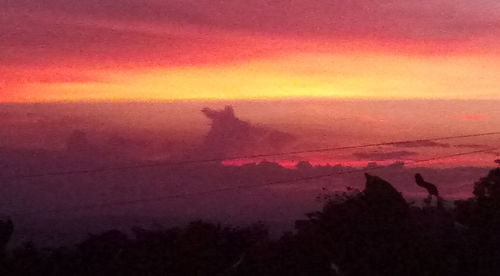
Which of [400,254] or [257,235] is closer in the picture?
[400,254]

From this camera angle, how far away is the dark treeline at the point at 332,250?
28.4 metres

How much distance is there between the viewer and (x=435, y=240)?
30.6 meters

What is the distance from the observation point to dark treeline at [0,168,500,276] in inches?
1120

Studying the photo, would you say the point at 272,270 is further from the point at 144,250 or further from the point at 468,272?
the point at 468,272

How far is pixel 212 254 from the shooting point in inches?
1141

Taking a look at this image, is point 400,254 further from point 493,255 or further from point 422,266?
point 493,255


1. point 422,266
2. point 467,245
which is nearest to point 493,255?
point 467,245

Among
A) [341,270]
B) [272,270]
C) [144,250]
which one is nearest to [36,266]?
[144,250]

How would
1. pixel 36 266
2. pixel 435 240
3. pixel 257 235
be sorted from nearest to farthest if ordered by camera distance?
pixel 36 266, pixel 435 240, pixel 257 235

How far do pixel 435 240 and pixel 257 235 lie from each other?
32.7 ft

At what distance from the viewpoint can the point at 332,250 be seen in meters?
30.0

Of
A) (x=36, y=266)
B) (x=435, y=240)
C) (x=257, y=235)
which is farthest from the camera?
(x=257, y=235)

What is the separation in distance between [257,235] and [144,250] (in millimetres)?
9560

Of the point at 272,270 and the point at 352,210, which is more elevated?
the point at 352,210
